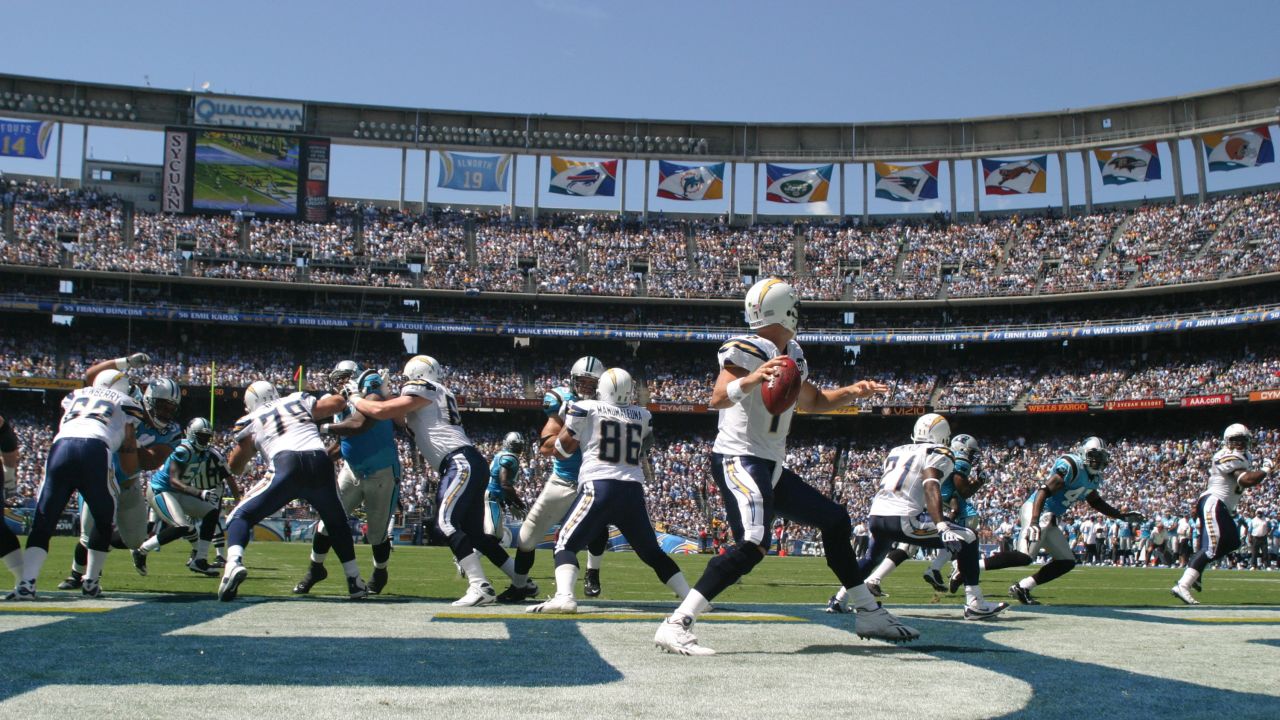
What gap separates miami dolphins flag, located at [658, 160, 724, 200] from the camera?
185 feet

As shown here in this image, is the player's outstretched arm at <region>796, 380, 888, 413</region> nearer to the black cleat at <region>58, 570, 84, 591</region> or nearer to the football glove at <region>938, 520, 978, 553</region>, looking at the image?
the football glove at <region>938, 520, 978, 553</region>

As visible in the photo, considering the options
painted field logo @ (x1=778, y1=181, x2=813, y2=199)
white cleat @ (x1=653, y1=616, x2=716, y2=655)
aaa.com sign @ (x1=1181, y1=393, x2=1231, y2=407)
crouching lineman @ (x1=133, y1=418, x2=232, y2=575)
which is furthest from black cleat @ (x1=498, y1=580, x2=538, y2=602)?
painted field logo @ (x1=778, y1=181, x2=813, y2=199)

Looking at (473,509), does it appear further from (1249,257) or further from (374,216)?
(374,216)

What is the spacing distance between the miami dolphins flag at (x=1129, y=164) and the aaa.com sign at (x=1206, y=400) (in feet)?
41.1

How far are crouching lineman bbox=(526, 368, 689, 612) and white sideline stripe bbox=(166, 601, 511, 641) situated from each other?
122 centimetres

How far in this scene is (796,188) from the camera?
186 ft

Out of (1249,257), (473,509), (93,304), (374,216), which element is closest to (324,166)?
(374,216)

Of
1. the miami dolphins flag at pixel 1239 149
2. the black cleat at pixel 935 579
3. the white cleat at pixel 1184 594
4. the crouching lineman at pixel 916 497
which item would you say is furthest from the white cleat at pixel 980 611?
the miami dolphins flag at pixel 1239 149

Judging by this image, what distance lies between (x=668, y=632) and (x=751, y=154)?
174 feet

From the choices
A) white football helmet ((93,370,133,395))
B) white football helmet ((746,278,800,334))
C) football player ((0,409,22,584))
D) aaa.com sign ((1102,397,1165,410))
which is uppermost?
aaa.com sign ((1102,397,1165,410))

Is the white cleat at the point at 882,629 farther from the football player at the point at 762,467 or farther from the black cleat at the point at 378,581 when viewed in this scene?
the black cleat at the point at 378,581

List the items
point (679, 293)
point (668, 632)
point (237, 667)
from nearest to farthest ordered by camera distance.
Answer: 1. point (237, 667)
2. point (668, 632)
3. point (679, 293)

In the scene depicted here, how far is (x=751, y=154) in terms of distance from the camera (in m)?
Result: 57.3

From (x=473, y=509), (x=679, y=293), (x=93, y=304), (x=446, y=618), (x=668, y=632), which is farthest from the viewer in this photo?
(x=679, y=293)
